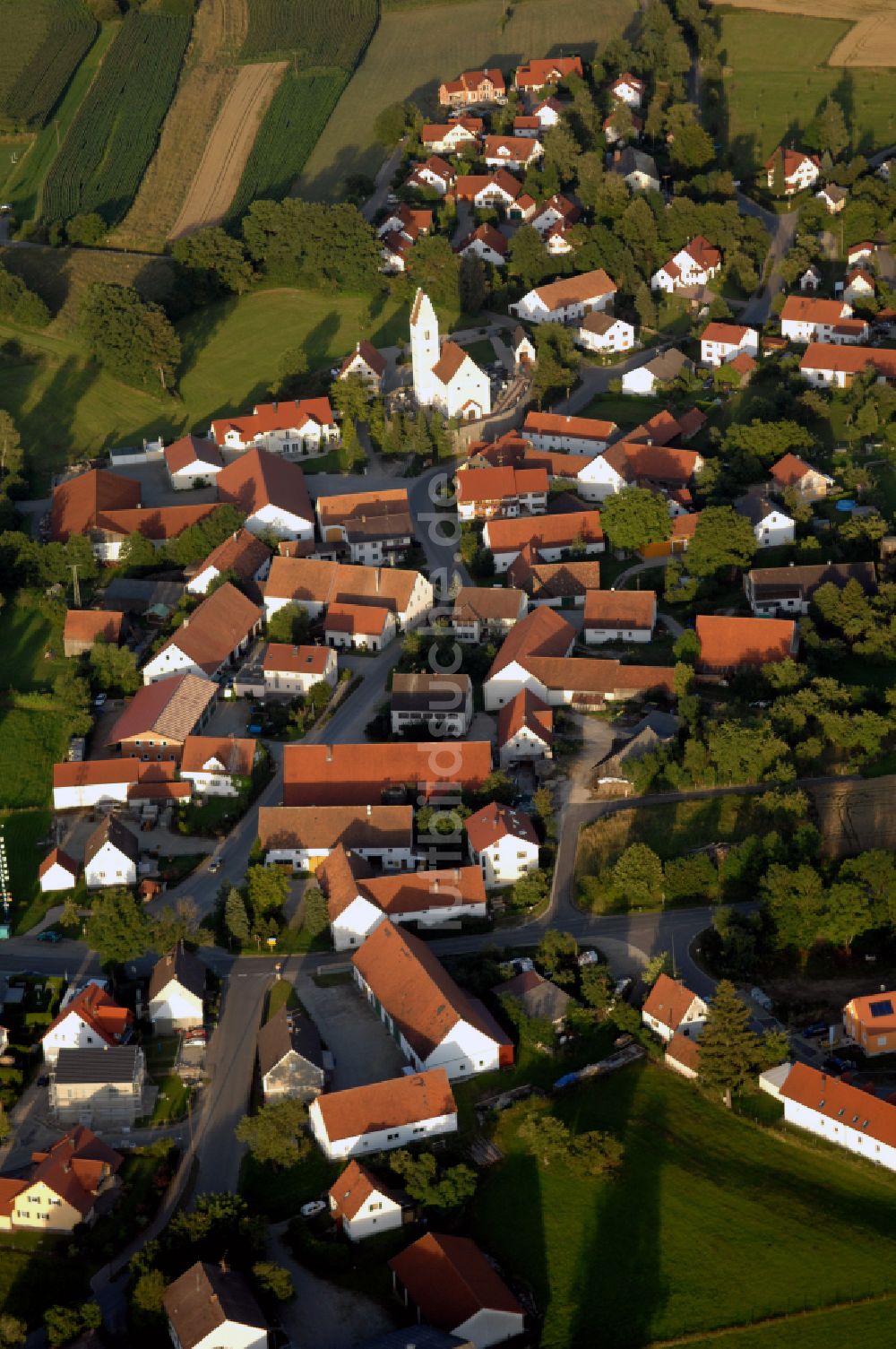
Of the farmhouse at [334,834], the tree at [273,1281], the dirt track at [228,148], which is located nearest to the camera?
the tree at [273,1281]

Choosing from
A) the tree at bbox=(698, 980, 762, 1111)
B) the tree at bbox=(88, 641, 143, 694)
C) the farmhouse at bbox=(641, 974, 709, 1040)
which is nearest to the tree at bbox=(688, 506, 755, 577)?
the tree at bbox=(88, 641, 143, 694)

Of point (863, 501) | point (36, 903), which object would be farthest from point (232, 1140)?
point (863, 501)

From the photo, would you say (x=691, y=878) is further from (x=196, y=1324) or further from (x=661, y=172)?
(x=661, y=172)

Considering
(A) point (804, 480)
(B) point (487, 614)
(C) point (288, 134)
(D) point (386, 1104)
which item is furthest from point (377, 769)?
(C) point (288, 134)

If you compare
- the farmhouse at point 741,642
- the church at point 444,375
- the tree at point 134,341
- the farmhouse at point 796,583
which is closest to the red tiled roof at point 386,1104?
the farmhouse at point 741,642

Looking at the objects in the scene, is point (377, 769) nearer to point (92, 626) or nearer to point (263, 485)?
point (92, 626)

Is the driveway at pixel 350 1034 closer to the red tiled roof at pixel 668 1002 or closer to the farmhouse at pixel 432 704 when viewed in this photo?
the red tiled roof at pixel 668 1002
